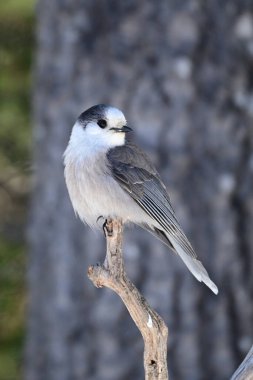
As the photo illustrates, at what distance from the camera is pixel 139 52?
6191 mm

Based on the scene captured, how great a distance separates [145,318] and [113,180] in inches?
43.7

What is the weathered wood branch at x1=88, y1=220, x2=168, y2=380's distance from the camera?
3.90 m

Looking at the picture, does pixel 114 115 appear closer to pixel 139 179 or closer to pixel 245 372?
pixel 139 179

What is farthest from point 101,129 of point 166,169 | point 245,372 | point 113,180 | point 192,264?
point 245,372

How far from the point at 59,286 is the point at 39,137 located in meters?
0.97

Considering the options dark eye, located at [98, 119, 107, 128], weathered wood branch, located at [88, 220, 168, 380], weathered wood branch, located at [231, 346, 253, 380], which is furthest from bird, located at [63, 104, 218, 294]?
weathered wood branch, located at [231, 346, 253, 380]

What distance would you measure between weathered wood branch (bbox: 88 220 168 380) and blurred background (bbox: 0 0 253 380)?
81.3 inches

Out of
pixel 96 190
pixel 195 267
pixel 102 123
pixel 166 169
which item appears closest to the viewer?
pixel 195 267

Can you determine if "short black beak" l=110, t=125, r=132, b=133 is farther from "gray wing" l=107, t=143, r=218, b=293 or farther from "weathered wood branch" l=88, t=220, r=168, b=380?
"weathered wood branch" l=88, t=220, r=168, b=380

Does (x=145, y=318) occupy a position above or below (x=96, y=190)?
Answer: below

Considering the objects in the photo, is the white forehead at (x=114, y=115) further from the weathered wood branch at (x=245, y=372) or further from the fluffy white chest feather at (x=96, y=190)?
the weathered wood branch at (x=245, y=372)

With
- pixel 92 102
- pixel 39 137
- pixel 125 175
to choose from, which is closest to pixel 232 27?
pixel 92 102

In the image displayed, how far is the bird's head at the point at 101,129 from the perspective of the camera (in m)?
4.85

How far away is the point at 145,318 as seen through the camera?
3920mm
